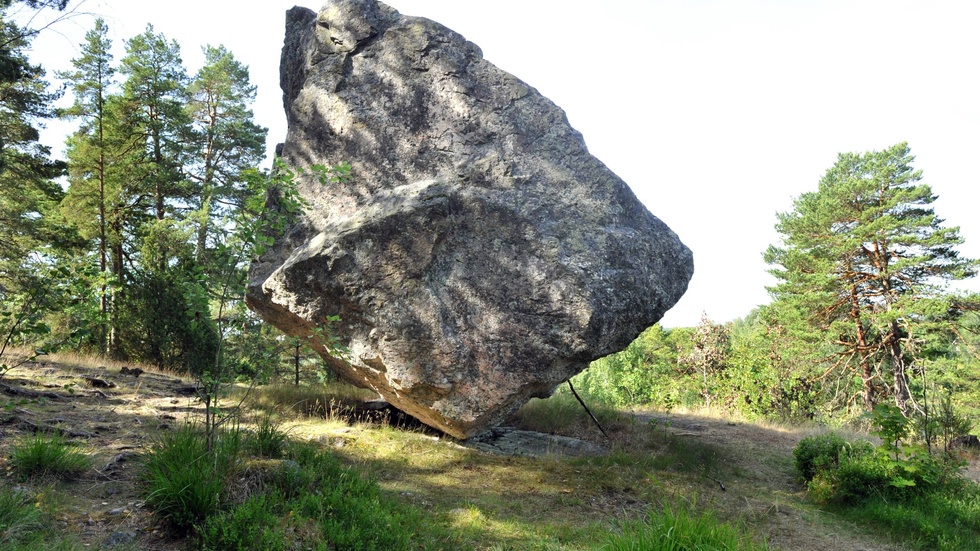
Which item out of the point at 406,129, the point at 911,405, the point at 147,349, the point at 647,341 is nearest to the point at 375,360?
the point at 406,129

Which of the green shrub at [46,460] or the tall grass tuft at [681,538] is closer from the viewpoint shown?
the tall grass tuft at [681,538]

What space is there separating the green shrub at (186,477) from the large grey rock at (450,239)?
1.60 meters

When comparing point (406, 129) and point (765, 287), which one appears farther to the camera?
point (765, 287)

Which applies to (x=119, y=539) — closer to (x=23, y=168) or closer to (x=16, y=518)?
(x=16, y=518)

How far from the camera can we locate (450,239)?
652 centimetres

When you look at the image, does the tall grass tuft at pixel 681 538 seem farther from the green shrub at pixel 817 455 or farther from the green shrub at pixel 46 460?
the green shrub at pixel 817 455

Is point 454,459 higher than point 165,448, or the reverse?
point 165,448

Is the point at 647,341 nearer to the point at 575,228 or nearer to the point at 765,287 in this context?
the point at 765,287

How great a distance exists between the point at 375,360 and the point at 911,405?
1630cm

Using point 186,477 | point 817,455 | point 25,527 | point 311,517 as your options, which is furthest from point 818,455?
point 25,527

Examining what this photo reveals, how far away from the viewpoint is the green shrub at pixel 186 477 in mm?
3994

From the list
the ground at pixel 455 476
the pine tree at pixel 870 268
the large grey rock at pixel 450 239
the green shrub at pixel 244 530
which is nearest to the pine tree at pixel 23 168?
the ground at pixel 455 476

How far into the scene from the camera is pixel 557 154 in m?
7.08

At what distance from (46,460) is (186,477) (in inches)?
55.6
